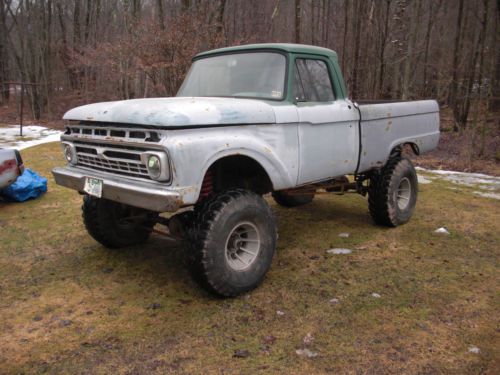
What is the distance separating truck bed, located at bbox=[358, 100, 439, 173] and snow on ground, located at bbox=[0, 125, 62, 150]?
9.35 metres

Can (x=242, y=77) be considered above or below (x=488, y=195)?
above

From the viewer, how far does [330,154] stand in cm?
425

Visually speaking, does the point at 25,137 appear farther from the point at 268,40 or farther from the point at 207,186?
the point at 207,186

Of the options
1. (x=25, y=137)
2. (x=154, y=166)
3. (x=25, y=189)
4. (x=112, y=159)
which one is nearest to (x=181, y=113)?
(x=154, y=166)

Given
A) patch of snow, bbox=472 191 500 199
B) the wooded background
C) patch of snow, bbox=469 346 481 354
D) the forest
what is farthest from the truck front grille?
the wooded background

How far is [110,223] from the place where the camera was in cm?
434

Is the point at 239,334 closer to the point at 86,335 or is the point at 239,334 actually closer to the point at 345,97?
the point at 86,335

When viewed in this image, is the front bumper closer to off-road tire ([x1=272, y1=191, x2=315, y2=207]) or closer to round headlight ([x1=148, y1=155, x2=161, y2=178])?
round headlight ([x1=148, y1=155, x2=161, y2=178])

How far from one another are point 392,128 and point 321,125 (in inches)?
53.8

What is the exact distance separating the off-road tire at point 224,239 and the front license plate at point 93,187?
2.62 feet

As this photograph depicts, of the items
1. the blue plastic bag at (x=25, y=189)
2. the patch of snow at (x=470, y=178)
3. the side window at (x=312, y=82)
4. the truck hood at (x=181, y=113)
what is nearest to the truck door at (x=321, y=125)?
the side window at (x=312, y=82)

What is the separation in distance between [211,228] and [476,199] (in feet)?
16.7

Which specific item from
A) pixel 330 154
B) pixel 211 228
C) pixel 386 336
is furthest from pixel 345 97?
pixel 386 336

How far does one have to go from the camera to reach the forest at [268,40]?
39.8 ft
